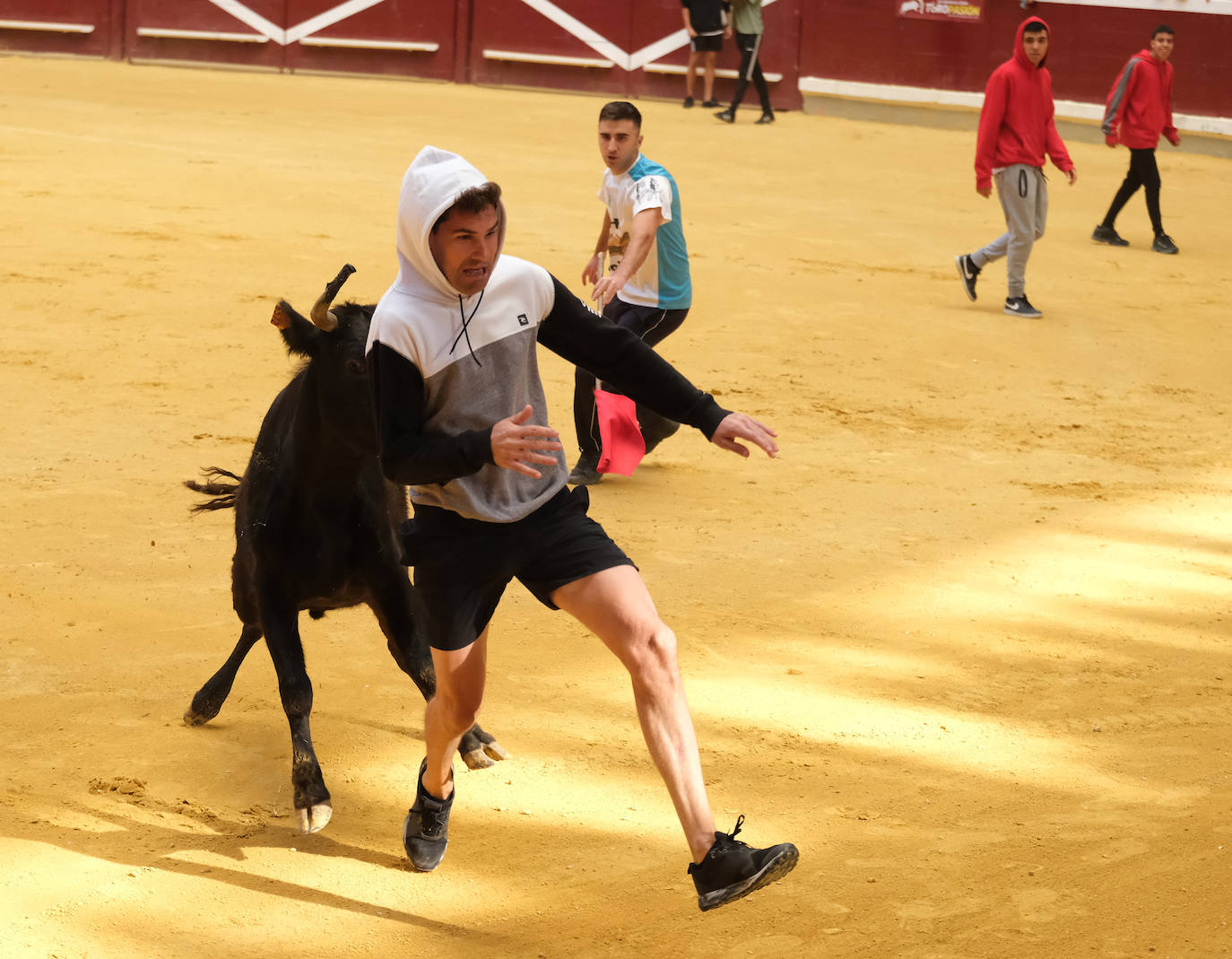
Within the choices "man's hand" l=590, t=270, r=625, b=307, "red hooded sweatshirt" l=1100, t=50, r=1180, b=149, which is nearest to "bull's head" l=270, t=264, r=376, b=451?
"man's hand" l=590, t=270, r=625, b=307

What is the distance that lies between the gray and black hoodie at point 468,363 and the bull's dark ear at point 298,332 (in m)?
0.51

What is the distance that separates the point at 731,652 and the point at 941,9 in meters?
15.5

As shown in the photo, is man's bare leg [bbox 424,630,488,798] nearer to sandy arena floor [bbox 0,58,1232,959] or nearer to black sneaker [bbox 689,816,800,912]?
sandy arena floor [bbox 0,58,1232,959]

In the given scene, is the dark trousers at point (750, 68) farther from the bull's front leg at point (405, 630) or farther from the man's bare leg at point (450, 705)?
the man's bare leg at point (450, 705)

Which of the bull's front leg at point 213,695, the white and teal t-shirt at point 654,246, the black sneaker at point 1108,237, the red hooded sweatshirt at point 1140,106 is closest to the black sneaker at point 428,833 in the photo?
the bull's front leg at point 213,695

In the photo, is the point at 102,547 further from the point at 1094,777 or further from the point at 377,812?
the point at 1094,777

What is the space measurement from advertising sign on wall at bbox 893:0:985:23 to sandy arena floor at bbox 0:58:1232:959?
8288mm

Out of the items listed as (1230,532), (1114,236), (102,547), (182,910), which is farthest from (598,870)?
(1114,236)

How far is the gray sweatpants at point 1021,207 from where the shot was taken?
9.27 m

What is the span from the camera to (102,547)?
514cm

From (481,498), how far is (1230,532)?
4037 mm

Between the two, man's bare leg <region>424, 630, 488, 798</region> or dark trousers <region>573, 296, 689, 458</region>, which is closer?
man's bare leg <region>424, 630, 488, 798</region>

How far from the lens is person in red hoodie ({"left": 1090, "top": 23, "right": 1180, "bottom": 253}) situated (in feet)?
39.1

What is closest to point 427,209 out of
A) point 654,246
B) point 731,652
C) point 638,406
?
point 731,652
